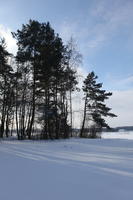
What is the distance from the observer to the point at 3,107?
2681cm

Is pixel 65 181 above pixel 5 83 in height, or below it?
below

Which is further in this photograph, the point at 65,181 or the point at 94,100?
the point at 94,100

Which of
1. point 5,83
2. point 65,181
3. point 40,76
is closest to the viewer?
point 65,181

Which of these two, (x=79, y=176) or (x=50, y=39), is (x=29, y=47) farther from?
(x=79, y=176)

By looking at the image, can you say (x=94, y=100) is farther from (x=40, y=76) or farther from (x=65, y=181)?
(x=65, y=181)

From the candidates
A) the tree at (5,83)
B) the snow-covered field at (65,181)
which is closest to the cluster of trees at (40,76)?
the tree at (5,83)

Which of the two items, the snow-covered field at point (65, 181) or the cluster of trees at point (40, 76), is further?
the cluster of trees at point (40, 76)

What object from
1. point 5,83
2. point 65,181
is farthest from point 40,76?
point 65,181

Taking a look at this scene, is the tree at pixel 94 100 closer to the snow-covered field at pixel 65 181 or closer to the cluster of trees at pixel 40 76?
the cluster of trees at pixel 40 76

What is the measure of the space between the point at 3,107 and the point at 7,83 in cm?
317

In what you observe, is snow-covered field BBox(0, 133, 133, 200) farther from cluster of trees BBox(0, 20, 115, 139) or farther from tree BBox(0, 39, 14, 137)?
tree BBox(0, 39, 14, 137)

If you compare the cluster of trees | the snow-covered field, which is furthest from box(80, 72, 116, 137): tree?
the snow-covered field

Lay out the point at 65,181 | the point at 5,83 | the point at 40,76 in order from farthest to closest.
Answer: the point at 5,83 → the point at 40,76 → the point at 65,181

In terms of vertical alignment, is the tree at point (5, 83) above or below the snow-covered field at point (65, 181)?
above
